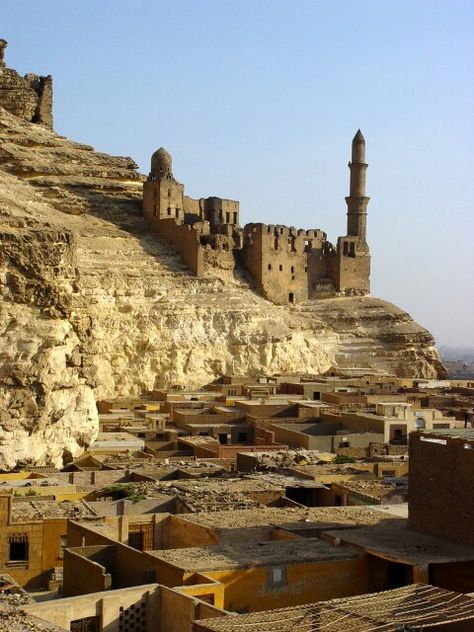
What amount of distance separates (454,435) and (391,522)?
185 centimetres

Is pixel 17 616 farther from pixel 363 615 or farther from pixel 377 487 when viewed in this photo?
pixel 377 487

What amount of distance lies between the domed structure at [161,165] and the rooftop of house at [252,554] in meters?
37.2

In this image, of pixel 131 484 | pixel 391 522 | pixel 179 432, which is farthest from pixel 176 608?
pixel 179 432

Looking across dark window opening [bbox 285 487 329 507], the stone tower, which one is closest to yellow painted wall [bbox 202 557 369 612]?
dark window opening [bbox 285 487 329 507]

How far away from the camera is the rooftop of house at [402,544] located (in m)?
15.6

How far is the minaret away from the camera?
58.0 metres

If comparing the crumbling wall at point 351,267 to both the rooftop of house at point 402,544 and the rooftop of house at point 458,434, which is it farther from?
the rooftop of house at point 402,544

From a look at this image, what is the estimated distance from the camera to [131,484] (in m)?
21.7

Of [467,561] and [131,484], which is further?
[131,484]

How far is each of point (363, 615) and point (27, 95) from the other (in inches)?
1800

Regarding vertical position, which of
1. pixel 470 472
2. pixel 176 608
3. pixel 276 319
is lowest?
pixel 176 608

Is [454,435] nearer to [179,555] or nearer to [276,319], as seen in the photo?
[179,555]

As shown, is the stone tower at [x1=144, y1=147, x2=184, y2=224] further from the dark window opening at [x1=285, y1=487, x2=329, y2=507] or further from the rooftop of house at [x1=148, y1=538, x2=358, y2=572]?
the rooftop of house at [x1=148, y1=538, x2=358, y2=572]

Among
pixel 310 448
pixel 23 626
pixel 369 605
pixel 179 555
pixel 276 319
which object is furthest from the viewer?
pixel 276 319
